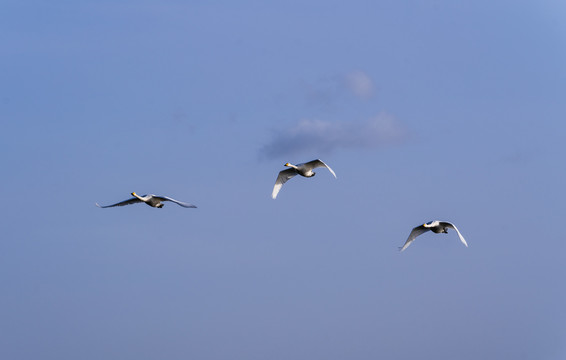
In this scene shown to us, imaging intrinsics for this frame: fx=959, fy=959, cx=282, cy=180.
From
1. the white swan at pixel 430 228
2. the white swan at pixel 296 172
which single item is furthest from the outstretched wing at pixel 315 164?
the white swan at pixel 430 228

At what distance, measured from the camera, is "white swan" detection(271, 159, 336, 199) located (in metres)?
102

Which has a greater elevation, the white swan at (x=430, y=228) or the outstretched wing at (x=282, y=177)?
the outstretched wing at (x=282, y=177)

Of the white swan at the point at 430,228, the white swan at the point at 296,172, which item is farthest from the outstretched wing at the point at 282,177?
the white swan at the point at 430,228

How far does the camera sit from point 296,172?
4141 inches

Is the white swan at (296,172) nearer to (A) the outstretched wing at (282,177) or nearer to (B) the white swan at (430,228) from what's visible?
(A) the outstretched wing at (282,177)

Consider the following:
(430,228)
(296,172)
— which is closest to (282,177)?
(296,172)

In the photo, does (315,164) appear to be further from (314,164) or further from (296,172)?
(296,172)

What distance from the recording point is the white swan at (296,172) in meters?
102

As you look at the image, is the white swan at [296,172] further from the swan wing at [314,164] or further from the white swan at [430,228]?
the white swan at [430,228]

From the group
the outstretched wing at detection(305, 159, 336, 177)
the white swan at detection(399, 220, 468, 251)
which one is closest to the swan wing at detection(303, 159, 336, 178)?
the outstretched wing at detection(305, 159, 336, 177)

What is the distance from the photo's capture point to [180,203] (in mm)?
92188

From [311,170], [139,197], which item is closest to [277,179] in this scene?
[311,170]

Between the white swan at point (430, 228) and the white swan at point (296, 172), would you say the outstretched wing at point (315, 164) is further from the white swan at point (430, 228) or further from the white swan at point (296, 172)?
the white swan at point (430, 228)

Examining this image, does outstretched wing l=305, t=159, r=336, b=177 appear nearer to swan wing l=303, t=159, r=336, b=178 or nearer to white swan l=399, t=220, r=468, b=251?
swan wing l=303, t=159, r=336, b=178
